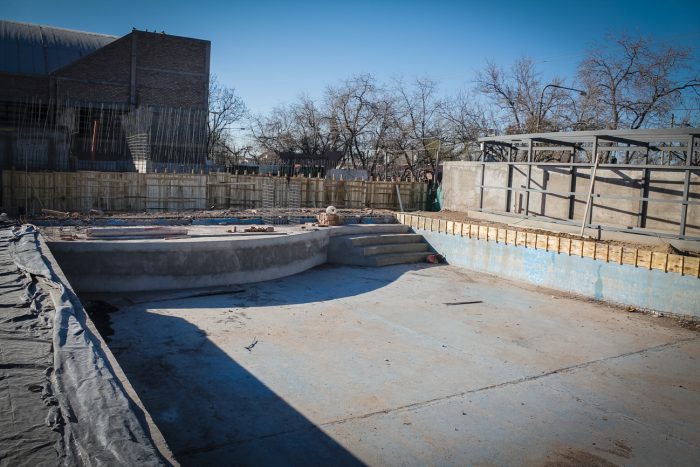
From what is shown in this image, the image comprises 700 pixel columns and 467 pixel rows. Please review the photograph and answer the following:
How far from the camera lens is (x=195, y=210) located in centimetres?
A: 1666

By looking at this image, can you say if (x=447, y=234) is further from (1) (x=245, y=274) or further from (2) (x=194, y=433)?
(2) (x=194, y=433)

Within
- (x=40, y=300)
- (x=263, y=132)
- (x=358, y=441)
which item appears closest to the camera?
(x=358, y=441)

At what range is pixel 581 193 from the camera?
13.6 metres

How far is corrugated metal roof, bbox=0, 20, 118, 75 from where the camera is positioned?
2711 cm

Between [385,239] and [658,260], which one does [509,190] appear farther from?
[658,260]

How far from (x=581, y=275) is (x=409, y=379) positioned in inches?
244

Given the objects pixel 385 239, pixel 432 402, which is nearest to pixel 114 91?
pixel 385 239

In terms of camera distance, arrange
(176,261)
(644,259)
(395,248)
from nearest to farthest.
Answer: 1. (644,259)
2. (176,261)
3. (395,248)

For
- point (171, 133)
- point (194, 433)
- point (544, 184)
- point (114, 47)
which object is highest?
point (114, 47)

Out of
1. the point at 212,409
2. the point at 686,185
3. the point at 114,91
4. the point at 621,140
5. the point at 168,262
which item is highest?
the point at 114,91

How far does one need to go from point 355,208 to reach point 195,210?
19.9ft

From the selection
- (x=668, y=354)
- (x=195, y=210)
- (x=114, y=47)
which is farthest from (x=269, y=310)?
(x=114, y=47)

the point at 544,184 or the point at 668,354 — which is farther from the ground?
the point at 544,184

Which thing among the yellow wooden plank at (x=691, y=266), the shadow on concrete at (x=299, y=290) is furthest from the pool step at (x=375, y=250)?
the yellow wooden plank at (x=691, y=266)
